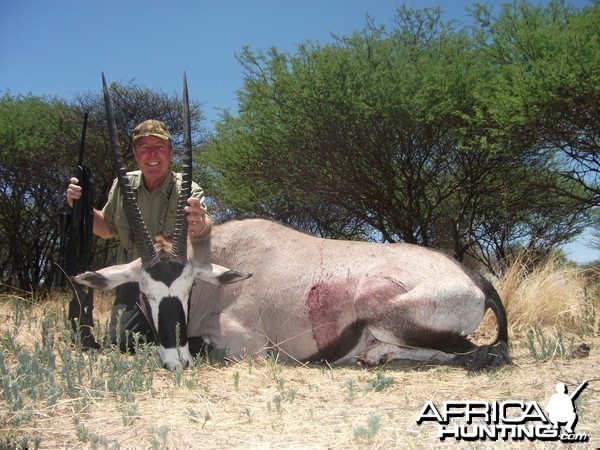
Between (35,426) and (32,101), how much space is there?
1327 centimetres

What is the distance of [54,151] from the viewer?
13.4 m

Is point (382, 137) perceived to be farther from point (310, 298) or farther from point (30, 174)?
→ point (30, 174)

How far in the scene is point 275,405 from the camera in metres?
3.08

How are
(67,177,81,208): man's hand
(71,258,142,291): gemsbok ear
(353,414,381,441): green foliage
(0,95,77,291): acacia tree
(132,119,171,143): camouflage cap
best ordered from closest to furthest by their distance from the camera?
1. (353,414,381,441): green foliage
2. (71,258,142,291): gemsbok ear
3. (67,177,81,208): man's hand
4. (132,119,171,143): camouflage cap
5. (0,95,77,291): acacia tree

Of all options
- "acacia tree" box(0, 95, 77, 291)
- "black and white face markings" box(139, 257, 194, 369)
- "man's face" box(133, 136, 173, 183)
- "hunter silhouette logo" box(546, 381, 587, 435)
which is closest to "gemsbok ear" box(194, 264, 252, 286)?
"black and white face markings" box(139, 257, 194, 369)

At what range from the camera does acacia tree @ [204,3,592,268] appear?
9172 millimetres

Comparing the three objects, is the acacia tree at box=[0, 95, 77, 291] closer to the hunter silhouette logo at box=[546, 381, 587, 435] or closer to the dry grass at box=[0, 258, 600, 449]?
the dry grass at box=[0, 258, 600, 449]

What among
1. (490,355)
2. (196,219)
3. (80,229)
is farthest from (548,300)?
(80,229)

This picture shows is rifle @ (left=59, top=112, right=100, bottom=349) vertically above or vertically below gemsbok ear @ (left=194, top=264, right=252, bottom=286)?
above

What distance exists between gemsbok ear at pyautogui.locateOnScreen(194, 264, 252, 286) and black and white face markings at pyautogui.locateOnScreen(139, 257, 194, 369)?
0.43 ft

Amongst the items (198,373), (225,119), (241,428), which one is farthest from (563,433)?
(225,119)

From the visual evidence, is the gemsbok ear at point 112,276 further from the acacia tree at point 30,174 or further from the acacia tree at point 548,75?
the acacia tree at point 30,174

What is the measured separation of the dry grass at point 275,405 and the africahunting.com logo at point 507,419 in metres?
0.06

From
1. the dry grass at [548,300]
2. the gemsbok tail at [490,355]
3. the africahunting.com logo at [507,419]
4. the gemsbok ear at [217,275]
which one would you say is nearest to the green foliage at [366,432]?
the africahunting.com logo at [507,419]
